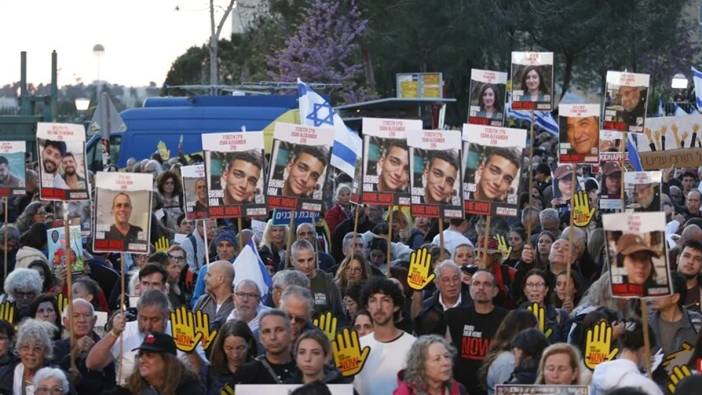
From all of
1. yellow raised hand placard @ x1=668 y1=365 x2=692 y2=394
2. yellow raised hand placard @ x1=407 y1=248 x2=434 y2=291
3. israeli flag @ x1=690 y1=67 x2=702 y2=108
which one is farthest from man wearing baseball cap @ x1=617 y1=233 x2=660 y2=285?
israeli flag @ x1=690 y1=67 x2=702 y2=108

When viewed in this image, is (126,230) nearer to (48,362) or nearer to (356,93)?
(48,362)

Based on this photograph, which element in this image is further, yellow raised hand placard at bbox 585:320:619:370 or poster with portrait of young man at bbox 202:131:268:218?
poster with portrait of young man at bbox 202:131:268:218

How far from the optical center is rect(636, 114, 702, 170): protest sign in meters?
22.2

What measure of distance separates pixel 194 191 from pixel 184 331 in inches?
241

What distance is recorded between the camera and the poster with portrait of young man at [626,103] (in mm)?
17734

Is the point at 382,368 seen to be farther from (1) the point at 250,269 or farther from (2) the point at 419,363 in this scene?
(1) the point at 250,269

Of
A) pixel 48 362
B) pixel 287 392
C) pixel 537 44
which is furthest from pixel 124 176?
pixel 537 44

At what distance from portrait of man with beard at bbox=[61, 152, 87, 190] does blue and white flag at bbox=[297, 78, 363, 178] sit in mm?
4974

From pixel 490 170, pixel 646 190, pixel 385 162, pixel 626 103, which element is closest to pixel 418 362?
pixel 490 170

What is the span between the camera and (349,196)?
2089 cm

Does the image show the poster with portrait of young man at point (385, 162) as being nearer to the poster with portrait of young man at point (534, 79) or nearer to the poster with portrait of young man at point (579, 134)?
the poster with portrait of young man at point (579, 134)

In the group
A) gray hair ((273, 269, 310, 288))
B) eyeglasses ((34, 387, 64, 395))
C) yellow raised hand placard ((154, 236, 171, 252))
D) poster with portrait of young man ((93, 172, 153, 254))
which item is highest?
poster with portrait of young man ((93, 172, 153, 254))

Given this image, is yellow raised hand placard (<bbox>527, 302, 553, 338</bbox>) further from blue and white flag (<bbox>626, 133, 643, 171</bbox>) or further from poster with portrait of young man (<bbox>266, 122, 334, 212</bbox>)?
blue and white flag (<bbox>626, 133, 643, 171</bbox>)

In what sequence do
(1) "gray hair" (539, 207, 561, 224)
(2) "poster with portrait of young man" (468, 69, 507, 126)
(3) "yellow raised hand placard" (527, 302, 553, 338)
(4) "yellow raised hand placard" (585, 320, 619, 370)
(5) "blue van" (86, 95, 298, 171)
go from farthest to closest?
(5) "blue van" (86, 95, 298, 171), (2) "poster with portrait of young man" (468, 69, 507, 126), (1) "gray hair" (539, 207, 561, 224), (3) "yellow raised hand placard" (527, 302, 553, 338), (4) "yellow raised hand placard" (585, 320, 619, 370)
